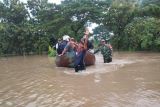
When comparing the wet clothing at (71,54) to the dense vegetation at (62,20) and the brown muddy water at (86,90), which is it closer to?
the brown muddy water at (86,90)

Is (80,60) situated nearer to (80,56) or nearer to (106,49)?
(80,56)

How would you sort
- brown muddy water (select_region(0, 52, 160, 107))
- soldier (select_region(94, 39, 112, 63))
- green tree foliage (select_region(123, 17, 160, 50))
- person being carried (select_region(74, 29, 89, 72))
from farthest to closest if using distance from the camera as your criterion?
green tree foliage (select_region(123, 17, 160, 50))
soldier (select_region(94, 39, 112, 63))
person being carried (select_region(74, 29, 89, 72))
brown muddy water (select_region(0, 52, 160, 107))

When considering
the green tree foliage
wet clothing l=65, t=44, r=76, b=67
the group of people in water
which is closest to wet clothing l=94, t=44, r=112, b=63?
the group of people in water

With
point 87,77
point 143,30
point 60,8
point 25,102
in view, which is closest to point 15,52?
point 60,8

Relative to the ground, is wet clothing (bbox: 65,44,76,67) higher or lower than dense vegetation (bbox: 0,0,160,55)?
lower

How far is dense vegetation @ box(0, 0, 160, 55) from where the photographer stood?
26219mm

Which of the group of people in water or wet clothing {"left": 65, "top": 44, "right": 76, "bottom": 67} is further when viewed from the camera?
wet clothing {"left": 65, "top": 44, "right": 76, "bottom": 67}

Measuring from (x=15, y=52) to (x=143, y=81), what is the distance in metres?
22.3

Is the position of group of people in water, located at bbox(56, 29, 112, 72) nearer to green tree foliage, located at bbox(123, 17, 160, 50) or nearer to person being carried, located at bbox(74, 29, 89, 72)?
person being carried, located at bbox(74, 29, 89, 72)

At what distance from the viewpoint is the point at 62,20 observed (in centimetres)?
2841

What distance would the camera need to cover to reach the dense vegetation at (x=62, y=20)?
86.0 ft

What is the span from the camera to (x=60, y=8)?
29.5 metres

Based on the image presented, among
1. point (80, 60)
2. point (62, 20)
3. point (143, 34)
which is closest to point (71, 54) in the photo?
point (80, 60)

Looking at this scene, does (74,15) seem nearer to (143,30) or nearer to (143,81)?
(143,30)
